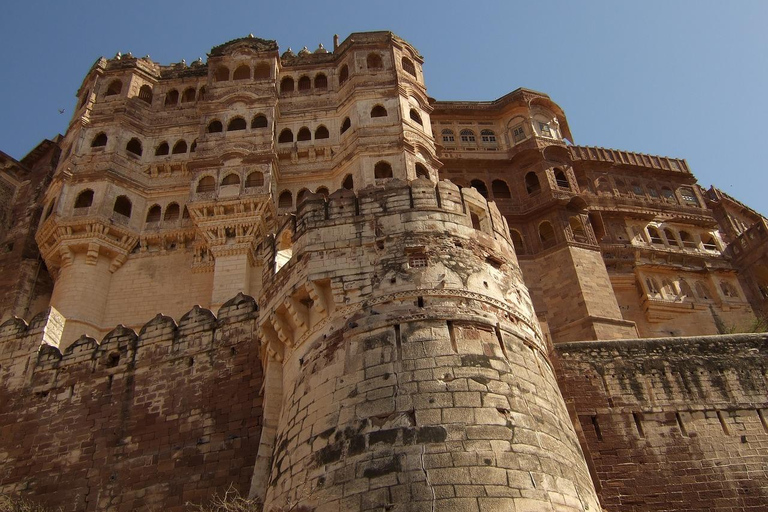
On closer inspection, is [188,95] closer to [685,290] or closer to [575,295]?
[575,295]

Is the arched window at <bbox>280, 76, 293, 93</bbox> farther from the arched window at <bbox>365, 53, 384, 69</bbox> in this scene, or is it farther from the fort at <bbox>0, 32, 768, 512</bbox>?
the arched window at <bbox>365, 53, 384, 69</bbox>

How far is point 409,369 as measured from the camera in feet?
31.2

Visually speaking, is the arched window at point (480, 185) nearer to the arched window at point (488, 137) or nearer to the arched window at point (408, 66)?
the arched window at point (488, 137)

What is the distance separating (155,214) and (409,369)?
2024 cm

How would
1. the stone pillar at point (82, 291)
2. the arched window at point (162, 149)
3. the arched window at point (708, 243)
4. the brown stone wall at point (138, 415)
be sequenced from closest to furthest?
the brown stone wall at point (138, 415) < the stone pillar at point (82, 291) < the arched window at point (162, 149) < the arched window at point (708, 243)

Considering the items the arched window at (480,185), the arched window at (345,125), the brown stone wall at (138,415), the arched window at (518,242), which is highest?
the arched window at (345,125)

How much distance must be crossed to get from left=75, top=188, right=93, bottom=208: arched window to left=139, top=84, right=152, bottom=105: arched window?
603 centimetres

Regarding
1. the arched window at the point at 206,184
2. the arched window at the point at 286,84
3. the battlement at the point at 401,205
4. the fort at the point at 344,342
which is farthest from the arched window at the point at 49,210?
the battlement at the point at 401,205

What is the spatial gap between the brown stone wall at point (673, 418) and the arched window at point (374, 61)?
1943cm

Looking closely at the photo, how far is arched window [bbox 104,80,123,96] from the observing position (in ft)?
100

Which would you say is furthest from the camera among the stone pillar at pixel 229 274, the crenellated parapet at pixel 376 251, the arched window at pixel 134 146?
the arched window at pixel 134 146

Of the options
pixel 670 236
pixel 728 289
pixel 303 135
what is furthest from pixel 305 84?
pixel 728 289

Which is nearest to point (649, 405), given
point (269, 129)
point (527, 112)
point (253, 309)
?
point (253, 309)

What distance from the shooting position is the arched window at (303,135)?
2895 centimetres
